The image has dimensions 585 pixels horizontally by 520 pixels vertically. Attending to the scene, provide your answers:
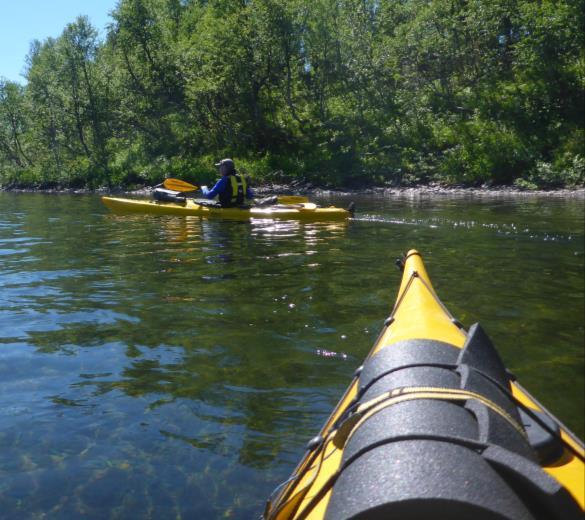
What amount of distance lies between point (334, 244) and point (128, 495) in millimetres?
7606

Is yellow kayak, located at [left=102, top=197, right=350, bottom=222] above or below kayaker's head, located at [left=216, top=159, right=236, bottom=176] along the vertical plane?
below

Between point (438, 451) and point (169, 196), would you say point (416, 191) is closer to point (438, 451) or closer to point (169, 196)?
point (169, 196)

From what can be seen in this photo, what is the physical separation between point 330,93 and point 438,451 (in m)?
28.1

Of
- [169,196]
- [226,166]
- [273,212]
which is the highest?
[226,166]

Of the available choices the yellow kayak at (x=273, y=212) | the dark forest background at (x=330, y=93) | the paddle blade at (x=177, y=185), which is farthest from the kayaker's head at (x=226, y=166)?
the dark forest background at (x=330, y=93)

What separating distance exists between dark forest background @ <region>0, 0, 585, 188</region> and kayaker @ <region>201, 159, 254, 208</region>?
35.4ft

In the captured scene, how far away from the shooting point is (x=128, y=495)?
10.6ft

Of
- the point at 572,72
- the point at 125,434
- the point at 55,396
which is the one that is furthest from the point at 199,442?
the point at 572,72

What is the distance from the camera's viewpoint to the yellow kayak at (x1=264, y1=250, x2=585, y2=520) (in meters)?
1.60

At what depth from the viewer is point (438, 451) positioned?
1.73 metres

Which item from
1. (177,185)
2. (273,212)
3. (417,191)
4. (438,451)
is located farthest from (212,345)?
(417,191)

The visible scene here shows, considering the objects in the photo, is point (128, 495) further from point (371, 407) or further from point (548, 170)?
point (548, 170)

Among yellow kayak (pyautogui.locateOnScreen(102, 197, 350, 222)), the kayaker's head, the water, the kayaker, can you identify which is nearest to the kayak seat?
yellow kayak (pyautogui.locateOnScreen(102, 197, 350, 222))

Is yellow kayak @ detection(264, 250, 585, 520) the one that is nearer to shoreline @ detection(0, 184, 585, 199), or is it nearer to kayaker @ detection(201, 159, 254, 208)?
kayaker @ detection(201, 159, 254, 208)
